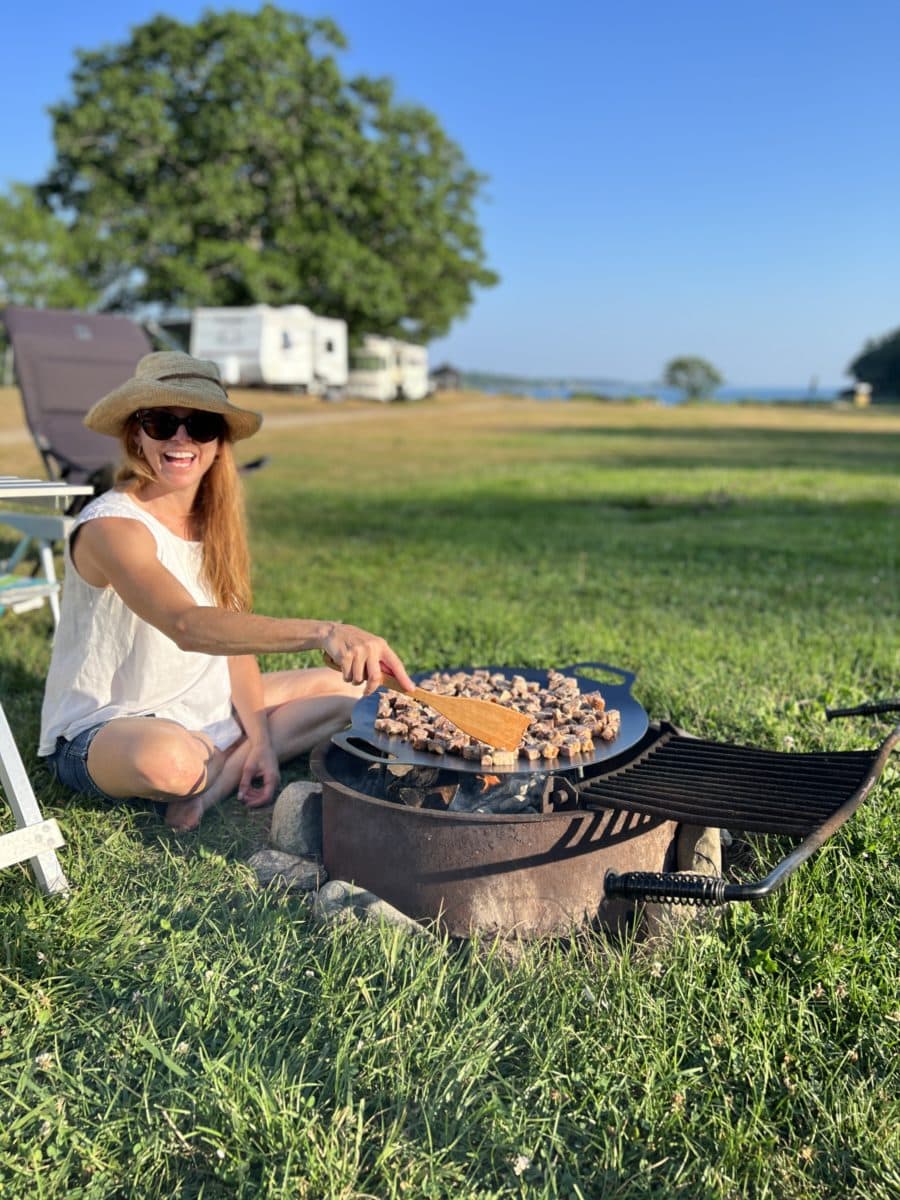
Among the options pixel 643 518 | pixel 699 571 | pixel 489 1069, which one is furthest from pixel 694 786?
pixel 643 518

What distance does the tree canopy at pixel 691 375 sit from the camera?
85.7 m

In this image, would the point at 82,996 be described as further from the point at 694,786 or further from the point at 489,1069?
the point at 694,786

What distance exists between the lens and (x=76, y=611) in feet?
10.7

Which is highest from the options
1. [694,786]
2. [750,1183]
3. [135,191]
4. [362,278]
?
[135,191]

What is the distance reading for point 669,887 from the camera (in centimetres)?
233

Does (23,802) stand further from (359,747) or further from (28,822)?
(359,747)

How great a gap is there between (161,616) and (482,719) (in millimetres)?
905

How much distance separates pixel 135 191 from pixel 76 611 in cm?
3786

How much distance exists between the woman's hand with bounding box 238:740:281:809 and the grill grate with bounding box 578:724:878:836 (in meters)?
1.23

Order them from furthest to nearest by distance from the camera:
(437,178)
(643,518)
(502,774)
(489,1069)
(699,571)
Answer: (437,178)
(643,518)
(699,571)
(502,774)
(489,1069)

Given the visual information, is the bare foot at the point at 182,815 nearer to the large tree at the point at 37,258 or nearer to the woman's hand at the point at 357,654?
the woman's hand at the point at 357,654

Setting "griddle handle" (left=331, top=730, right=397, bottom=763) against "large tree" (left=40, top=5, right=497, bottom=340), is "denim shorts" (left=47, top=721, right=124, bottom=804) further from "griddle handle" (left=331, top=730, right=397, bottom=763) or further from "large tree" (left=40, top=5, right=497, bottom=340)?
Result: "large tree" (left=40, top=5, right=497, bottom=340)

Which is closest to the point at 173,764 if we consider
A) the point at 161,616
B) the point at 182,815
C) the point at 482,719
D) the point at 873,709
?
the point at 182,815

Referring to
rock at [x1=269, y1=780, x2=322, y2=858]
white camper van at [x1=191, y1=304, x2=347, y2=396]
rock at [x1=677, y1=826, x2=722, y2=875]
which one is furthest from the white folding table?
white camper van at [x1=191, y1=304, x2=347, y2=396]
